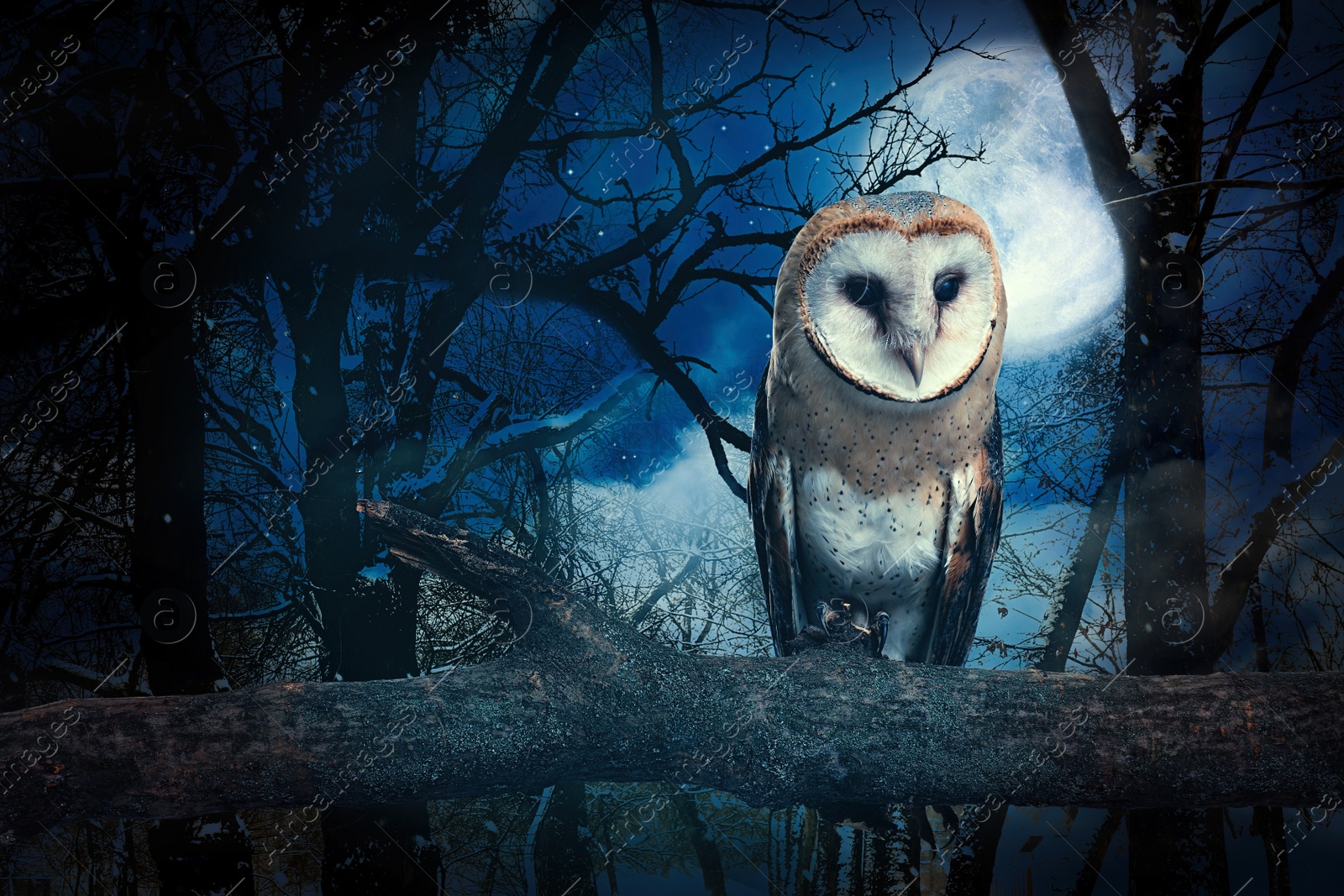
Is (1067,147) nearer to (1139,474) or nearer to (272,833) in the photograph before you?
(1139,474)

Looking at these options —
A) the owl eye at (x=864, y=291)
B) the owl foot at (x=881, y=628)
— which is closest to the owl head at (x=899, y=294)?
the owl eye at (x=864, y=291)

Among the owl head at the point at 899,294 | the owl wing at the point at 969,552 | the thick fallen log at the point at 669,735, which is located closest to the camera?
the thick fallen log at the point at 669,735

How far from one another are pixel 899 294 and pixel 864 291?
0.09 m

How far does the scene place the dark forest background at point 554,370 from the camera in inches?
79.8

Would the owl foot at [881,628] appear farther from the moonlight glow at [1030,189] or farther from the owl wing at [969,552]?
the moonlight glow at [1030,189]

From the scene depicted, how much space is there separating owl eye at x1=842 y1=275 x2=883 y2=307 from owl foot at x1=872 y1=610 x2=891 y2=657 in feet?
2.69

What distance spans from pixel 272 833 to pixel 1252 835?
9.65 feet

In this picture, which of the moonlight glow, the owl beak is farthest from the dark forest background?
the owl beak

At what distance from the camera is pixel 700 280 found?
208 centimetres

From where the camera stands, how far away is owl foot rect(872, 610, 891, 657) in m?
1.86

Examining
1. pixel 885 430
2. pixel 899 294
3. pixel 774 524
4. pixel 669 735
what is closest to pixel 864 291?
pixel 899 294

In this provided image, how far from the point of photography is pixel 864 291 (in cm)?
164

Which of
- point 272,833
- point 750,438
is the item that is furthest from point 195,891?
point 750,438

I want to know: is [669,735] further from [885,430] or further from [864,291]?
[864,291]
